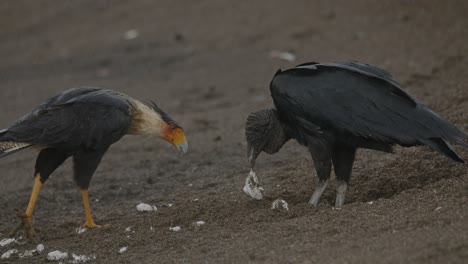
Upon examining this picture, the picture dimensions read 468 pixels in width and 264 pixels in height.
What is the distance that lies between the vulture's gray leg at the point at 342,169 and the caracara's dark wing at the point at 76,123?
181cm

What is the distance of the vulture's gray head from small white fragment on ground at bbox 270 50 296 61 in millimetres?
6886

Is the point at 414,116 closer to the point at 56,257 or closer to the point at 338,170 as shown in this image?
the point at 338,170

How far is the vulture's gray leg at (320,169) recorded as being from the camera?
610cm

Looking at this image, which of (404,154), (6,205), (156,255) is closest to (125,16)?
(6,205)

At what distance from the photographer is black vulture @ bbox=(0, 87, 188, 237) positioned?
247 inches

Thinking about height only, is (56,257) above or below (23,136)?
below

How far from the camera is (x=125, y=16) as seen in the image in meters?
19.0

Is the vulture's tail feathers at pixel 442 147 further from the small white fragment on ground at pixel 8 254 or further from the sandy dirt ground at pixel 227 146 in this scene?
the small white fragment on ground at pixel 8 254

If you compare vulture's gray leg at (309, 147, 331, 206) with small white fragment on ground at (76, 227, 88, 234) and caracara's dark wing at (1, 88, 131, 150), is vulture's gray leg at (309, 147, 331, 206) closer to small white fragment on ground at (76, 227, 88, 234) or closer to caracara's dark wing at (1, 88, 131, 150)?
caracara's dark wing at (1, 88, 131, 150)

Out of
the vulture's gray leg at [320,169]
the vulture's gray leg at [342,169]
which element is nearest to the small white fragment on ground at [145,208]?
the vulture's gray leg at [320,169]

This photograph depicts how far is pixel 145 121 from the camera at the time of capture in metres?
6.78

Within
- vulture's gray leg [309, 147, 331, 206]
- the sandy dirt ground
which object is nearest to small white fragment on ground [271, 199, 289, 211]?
the sandy dirt ground

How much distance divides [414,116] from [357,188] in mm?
1084

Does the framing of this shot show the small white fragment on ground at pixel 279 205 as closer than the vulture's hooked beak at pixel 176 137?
Yes
